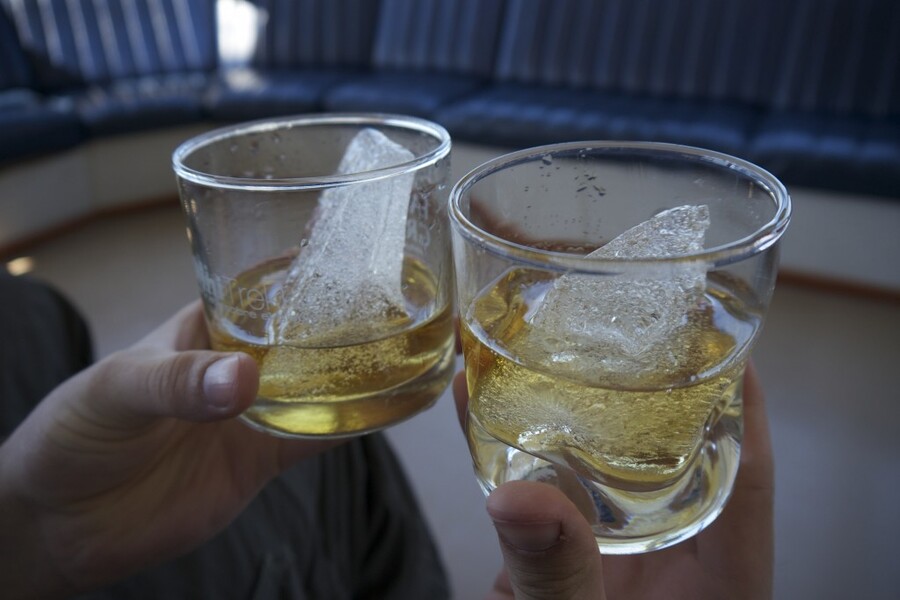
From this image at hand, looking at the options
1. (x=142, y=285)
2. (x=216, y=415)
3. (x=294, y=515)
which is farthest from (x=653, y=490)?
(x=142, y=285)

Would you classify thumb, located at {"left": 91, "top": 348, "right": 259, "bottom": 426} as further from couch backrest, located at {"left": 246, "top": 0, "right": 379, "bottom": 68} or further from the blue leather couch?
couch backrest, located at {"left": 246, "top": 0, "right": 379, "bottom": 68}

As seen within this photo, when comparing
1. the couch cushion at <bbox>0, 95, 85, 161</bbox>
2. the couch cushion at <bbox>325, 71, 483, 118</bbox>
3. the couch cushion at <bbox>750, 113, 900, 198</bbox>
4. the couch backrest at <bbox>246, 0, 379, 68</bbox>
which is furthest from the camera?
the couch backrest at <bbox>246, 0, 379, 68</bbox>

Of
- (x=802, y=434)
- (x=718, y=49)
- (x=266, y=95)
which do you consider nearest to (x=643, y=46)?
(x=718, y=49)

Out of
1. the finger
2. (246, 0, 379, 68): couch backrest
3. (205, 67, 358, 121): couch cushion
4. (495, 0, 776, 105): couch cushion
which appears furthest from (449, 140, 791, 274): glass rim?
(246, 0, 379, 68): couch backrest

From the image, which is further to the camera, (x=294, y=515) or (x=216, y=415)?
(x=294, y=515)

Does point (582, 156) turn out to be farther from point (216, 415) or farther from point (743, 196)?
point (216, 415)

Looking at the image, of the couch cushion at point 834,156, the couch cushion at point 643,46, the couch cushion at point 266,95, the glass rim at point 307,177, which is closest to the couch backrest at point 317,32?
the couch cushion at point 266,95
